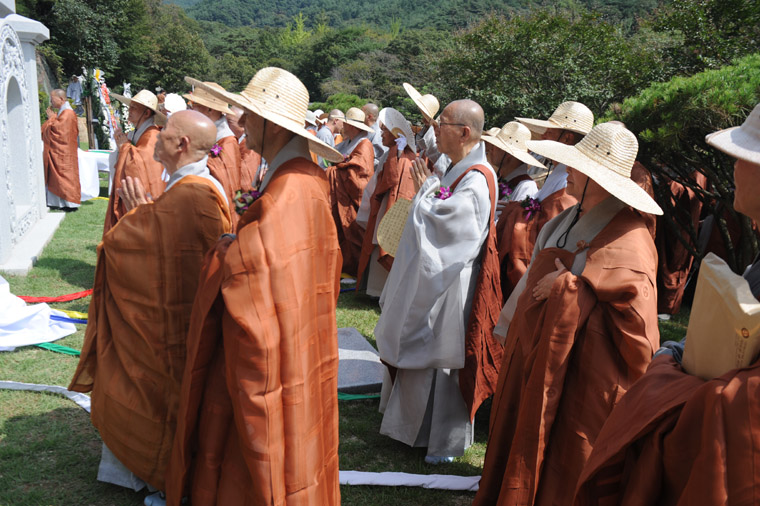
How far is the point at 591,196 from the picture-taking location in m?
2.74

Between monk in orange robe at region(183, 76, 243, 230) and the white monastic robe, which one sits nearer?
the white monastic robe

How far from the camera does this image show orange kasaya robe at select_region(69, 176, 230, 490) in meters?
2.89

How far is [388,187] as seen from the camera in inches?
269

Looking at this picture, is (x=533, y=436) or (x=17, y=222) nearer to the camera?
(x=533, y=436)

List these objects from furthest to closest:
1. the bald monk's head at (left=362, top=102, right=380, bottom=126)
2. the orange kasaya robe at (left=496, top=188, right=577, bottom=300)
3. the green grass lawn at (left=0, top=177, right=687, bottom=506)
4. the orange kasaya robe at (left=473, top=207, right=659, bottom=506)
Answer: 1. the bald monk's head at (left=362, top=102, right=380, bottom=126)
2. the orange kasaya robe at (left=496, top=188, right=577, bottom=300)
3. the green grass lawn at (left=0, top=177, right=687, bottom=506)
4. the orange kasaya robe at (left=473, top=207, right=659, bottom=506)

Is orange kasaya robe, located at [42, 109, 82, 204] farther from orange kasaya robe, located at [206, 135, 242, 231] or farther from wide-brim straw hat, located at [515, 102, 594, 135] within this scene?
wide-brim straw hat, located at [515, 102, 594, 135]

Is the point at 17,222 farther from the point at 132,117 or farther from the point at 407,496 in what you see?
the point at 407,496

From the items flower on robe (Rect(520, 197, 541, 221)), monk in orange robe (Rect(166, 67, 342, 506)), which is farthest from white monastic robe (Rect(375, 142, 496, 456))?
monk in orange robe (Rect(166, 67, 342, 506))

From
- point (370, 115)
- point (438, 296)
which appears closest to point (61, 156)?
point (370, 115)

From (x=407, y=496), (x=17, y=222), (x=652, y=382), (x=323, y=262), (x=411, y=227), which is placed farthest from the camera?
(x=17, y=222)

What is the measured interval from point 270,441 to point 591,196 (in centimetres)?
173

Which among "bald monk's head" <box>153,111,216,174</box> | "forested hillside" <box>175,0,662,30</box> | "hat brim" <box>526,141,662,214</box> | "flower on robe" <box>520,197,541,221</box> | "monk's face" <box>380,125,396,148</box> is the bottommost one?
"monk's face" <box>380,125,396,148</box>

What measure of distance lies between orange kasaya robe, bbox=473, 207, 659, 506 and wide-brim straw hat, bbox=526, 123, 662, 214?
0.44ft

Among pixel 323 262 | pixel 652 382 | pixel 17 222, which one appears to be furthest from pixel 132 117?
pixel 652 382
